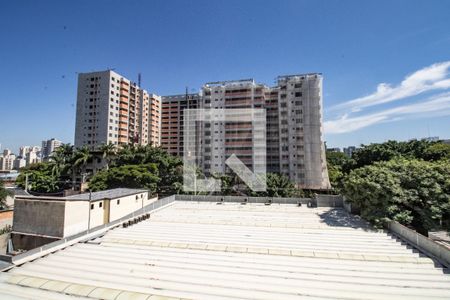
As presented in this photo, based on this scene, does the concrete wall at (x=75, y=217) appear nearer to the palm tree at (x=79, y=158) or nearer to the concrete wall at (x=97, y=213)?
the concrete wall at (x=97, y=213)

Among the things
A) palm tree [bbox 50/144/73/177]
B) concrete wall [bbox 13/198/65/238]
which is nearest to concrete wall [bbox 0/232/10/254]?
concrete wall [bbox 13/198/65/238]

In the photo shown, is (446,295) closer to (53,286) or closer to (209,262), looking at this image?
(209,262)

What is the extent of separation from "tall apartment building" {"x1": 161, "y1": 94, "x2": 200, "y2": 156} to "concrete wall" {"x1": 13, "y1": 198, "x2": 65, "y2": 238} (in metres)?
48.5

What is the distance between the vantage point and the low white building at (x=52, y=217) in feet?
41.4

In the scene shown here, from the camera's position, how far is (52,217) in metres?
→ 12.8

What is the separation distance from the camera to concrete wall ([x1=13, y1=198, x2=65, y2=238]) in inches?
496

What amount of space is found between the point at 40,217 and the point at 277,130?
39210 mm

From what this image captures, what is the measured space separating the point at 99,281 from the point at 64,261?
2531 mm

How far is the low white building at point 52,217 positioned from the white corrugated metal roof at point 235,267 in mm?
2550

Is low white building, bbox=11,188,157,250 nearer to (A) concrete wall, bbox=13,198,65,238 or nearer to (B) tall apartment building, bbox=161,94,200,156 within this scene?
(A) concrete wall, bbox=13,198,65,238

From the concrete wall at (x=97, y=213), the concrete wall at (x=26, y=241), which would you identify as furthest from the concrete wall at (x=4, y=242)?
the concrete wall at (x=97, y=213)

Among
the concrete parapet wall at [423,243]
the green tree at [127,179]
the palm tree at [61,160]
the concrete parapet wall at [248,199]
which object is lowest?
the concrete parapet wall at [423,243]

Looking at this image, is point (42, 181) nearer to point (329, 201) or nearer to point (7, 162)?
point (329, 201)

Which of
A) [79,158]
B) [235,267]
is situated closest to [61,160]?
[79,158]
